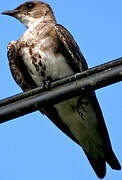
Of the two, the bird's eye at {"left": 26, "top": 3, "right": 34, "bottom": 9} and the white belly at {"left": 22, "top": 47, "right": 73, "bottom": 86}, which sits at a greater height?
the bird's eye at {"left": 26, "top": 3, "right": 34, "bottom": 9}

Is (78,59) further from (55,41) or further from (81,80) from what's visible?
(81,80)

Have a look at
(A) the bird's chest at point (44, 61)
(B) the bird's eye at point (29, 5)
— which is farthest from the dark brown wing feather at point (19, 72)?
(B) the bird's eye at point (29, 5)

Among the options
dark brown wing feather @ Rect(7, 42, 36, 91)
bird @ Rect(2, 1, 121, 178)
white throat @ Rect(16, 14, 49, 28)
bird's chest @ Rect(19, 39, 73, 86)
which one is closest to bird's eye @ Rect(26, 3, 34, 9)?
white throat @ Rect(16, 14, 49, 28)

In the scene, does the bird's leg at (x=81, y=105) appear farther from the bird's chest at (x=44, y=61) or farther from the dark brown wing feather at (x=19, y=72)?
the dark brown wing feather at (x=19, y=72)

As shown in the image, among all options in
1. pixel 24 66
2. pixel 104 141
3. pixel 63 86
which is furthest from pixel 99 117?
pixel 63 86

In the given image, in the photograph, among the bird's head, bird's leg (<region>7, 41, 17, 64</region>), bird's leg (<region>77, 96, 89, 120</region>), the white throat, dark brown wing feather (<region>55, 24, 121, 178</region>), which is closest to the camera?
dark brown wing feather (<region>55, 24, 121, 178</region>)

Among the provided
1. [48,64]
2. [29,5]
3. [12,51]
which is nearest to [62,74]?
[48,64]

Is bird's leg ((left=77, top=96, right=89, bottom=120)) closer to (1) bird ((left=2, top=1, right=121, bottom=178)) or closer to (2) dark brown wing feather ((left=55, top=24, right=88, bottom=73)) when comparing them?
(1) bird ((left=2, top=1, right=121, bottom=178))
